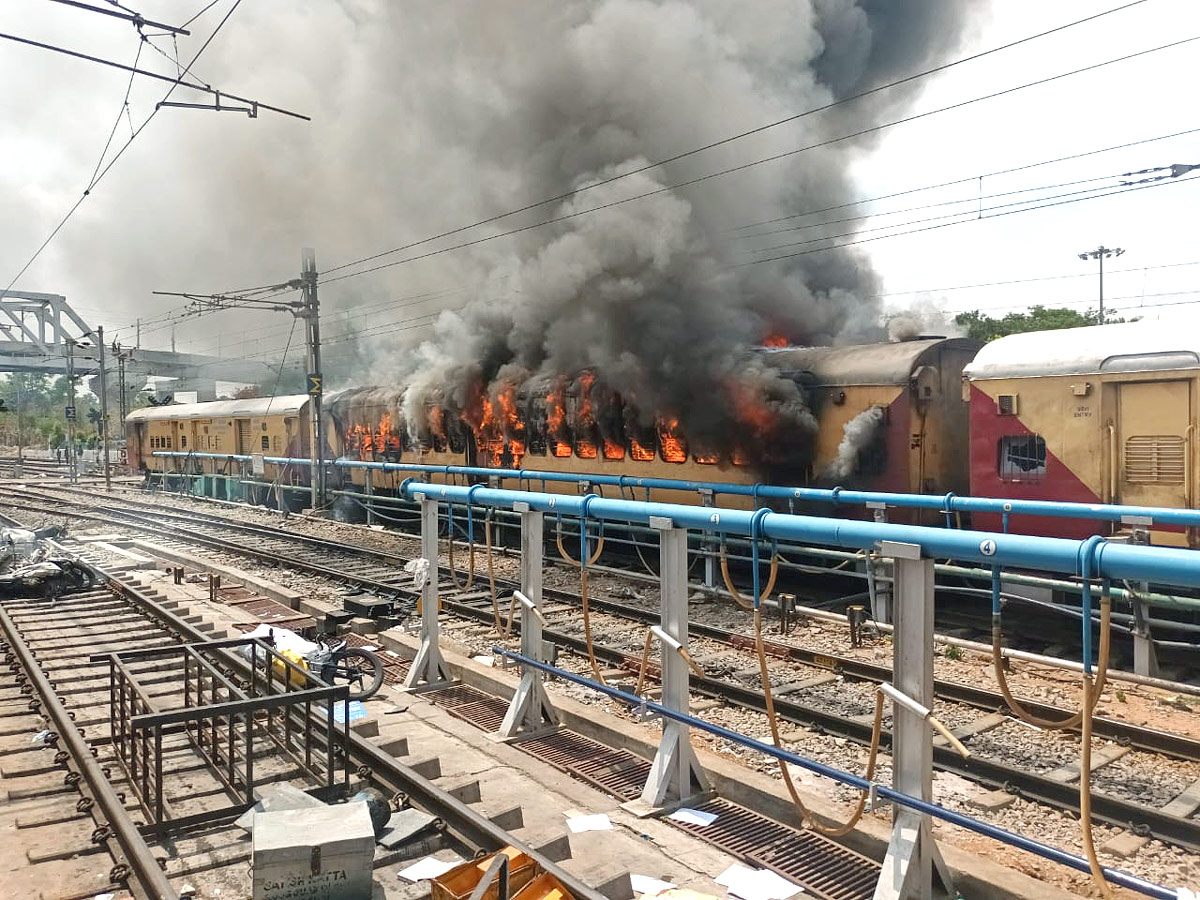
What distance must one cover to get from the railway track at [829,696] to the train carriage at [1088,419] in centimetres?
256

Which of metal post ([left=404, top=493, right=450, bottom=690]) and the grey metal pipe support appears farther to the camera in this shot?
metal post ([left=404, top=493, right=450, bottom=690])

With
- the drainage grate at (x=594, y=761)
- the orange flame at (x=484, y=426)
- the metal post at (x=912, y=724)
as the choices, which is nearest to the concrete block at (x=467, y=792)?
the drainage grate at (x=594, y=761)

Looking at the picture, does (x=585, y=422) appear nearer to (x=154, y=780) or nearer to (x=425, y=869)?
(x=154, y=780)

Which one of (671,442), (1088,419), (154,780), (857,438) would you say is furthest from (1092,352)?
(154,780)

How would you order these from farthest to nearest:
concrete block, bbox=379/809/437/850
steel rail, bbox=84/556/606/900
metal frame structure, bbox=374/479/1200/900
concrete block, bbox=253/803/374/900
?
concrete block, bbox=379/809/437/850 → steel rail, bbox=84/556/606/900 → concrete block, bbox=253/803/374/900 → metal frame structure, bbox=374/479/1200/900

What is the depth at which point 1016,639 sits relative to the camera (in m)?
8.95

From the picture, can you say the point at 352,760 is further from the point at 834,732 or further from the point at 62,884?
the point at 834,732

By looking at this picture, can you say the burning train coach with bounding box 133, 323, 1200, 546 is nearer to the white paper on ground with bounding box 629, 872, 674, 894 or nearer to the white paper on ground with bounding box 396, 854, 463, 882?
the white paper on ground with bounding box 629, 872, 674, 894

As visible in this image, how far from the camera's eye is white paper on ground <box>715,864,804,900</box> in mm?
3895

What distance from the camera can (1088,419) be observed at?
8.54m

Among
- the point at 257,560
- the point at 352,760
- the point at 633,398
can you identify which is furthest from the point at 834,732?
the point at 257,560

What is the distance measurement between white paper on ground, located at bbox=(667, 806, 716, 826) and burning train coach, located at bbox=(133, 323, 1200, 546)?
5.74 m

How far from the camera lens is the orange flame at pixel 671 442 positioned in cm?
1320

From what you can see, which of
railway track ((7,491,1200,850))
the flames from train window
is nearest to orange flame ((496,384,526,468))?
the flames from train window
